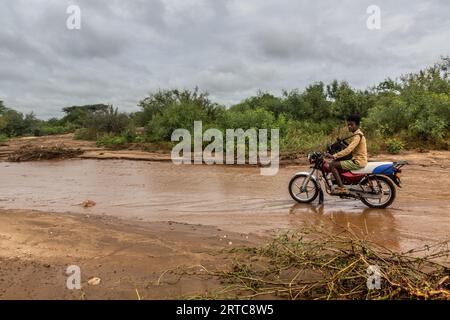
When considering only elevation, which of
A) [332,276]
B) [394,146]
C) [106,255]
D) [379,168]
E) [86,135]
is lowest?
[106,255]

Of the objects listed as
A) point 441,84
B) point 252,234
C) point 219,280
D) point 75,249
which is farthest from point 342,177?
point 441,84

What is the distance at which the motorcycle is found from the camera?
7.65 metres

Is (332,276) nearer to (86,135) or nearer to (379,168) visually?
(379,168)

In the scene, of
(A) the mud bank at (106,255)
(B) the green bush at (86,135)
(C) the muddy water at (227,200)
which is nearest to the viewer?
(A) the mud bank at (106,255)

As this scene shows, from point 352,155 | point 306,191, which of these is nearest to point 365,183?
point 352,155

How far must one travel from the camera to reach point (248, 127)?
18.0 meters

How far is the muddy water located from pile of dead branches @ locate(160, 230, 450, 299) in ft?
2.41

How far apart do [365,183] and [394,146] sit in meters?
7.79

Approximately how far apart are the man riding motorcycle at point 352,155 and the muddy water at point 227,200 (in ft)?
2.00

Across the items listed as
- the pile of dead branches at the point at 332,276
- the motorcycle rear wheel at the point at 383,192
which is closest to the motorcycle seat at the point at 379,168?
the motorcycle rear wheel at the point at 383,192

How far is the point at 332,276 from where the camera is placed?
3820 mm

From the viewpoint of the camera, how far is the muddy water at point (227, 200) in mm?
6609

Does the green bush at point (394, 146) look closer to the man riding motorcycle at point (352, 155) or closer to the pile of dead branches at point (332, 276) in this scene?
the man riding motorcycle at point (352, 155)
